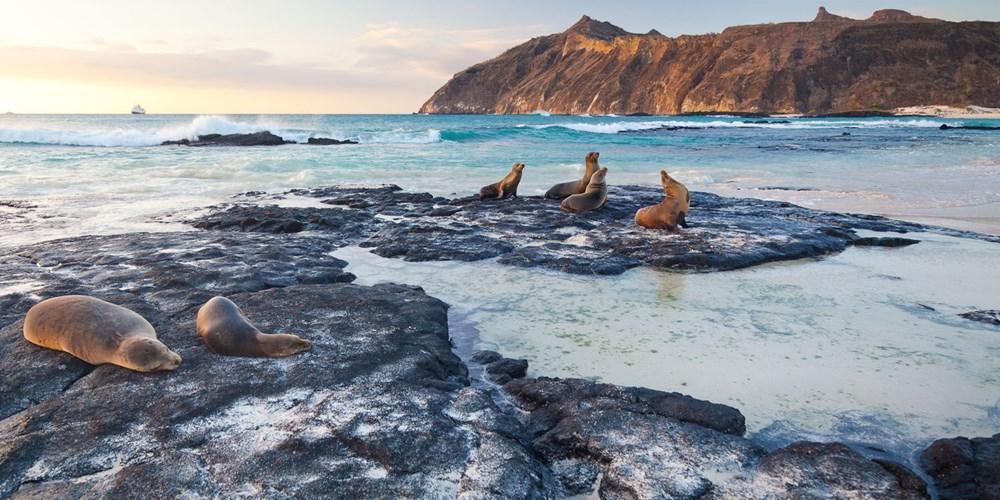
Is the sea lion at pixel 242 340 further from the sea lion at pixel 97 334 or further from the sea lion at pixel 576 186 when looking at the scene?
the sea lion at pixel 576 186

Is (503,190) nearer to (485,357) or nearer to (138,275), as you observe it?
(138,275)

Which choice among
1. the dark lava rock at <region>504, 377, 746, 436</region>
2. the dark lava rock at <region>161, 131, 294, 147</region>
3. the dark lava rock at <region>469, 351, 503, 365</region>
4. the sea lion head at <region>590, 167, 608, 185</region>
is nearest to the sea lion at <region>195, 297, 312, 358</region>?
the dark lava rock at <region>469, 351, 503, 365</region>

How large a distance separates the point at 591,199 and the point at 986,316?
19.2 feet

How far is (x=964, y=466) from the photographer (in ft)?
8.99

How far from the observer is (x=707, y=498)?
2.57m

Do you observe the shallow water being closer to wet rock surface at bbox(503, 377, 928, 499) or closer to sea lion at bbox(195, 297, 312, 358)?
wet rock surface at bbox(503, 377, 928, 499)

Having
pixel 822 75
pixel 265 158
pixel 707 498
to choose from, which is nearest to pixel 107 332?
pixel 707 498

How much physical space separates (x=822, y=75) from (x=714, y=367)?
10618 cm

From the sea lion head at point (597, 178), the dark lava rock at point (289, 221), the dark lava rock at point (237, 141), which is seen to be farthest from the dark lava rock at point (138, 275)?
the dark lava rock at point (237, 141)

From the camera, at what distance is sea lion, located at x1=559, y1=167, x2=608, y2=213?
32.8 feet

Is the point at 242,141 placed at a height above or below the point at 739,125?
above

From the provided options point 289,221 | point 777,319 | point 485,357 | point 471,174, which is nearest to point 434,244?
point 289,221

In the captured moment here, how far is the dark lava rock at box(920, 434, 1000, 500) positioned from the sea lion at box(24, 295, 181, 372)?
12.8 feet

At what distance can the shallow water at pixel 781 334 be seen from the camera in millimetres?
3439
